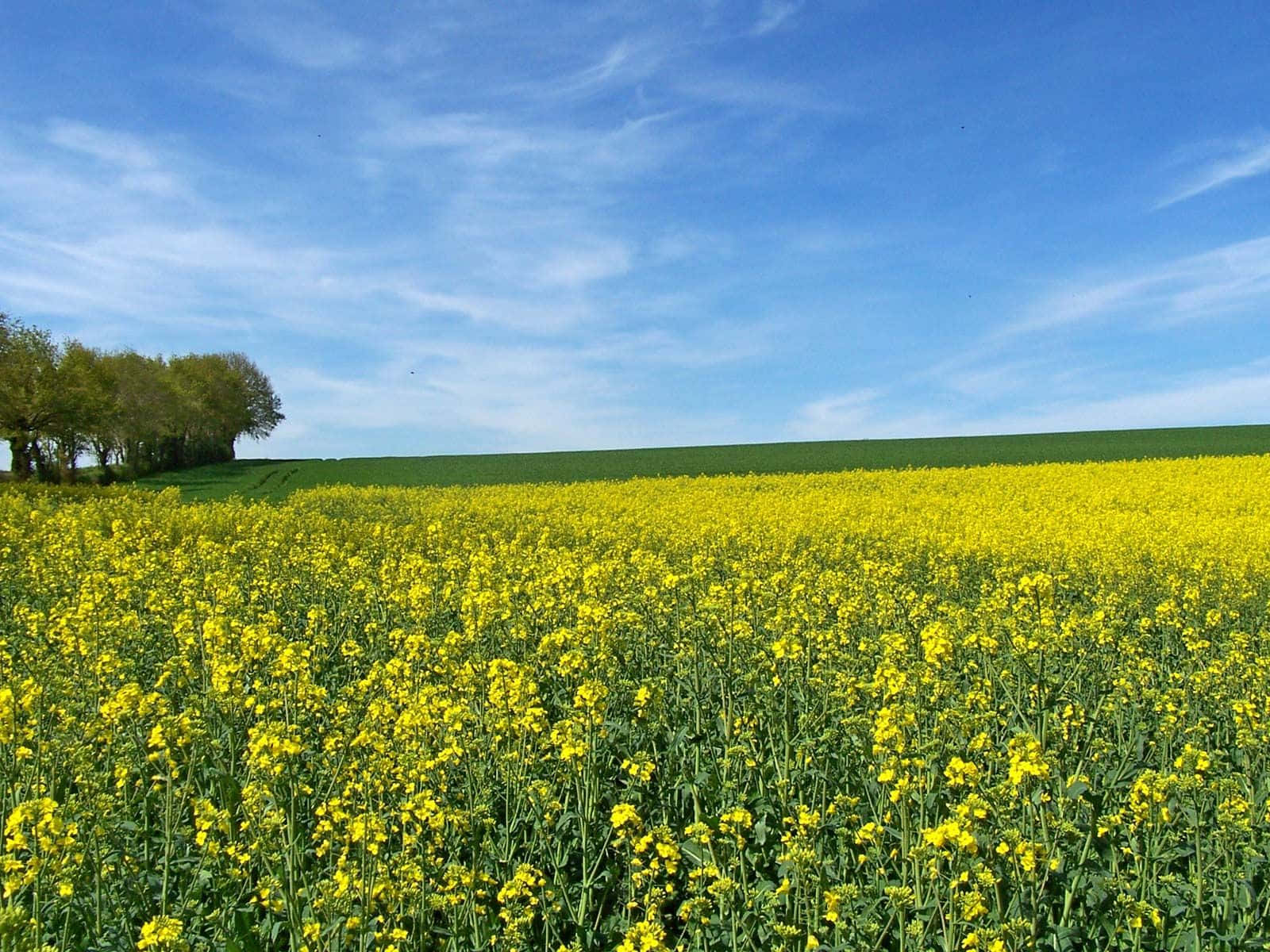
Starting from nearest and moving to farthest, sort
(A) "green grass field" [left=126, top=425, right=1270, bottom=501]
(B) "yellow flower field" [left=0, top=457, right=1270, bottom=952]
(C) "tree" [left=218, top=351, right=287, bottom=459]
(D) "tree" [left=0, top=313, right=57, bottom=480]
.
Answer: (B) "yellow flower field" [left=0, top=457, right=1270, bottom=952]
(D) "tree" [left=0, top=313, right=57, bottom=480]
(A) "green grass field" [left=126, top=425, right=1270, bottom=501]
(C) "tree" [left=218, top=351, right=287, bottom=459]

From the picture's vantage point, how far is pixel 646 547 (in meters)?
15.1

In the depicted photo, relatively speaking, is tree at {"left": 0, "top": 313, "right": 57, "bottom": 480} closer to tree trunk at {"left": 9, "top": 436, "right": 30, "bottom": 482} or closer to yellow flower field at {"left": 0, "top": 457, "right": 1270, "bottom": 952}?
tree trunk at {"left": 9, "top": 436, "right": 30, "bottom": 482}

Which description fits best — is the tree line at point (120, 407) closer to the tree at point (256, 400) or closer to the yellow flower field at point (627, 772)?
the tree at point (256, 400)

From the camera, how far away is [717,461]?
200ft

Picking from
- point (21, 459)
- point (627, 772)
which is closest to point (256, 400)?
point (21, 459)

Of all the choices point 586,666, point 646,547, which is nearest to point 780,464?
point 646,547

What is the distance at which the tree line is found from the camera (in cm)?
4194

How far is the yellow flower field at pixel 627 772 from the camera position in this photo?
3758mm

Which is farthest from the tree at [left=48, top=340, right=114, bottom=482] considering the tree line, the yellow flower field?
the yellow flower field

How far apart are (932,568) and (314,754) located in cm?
919

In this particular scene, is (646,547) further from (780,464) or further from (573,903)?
(780,464)

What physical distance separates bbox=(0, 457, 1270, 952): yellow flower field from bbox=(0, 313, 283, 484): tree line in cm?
3855

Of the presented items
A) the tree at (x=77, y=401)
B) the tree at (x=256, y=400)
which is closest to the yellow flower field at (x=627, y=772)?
the tree at (x=77, y=401)

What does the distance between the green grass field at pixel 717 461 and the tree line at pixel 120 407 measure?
452cm
